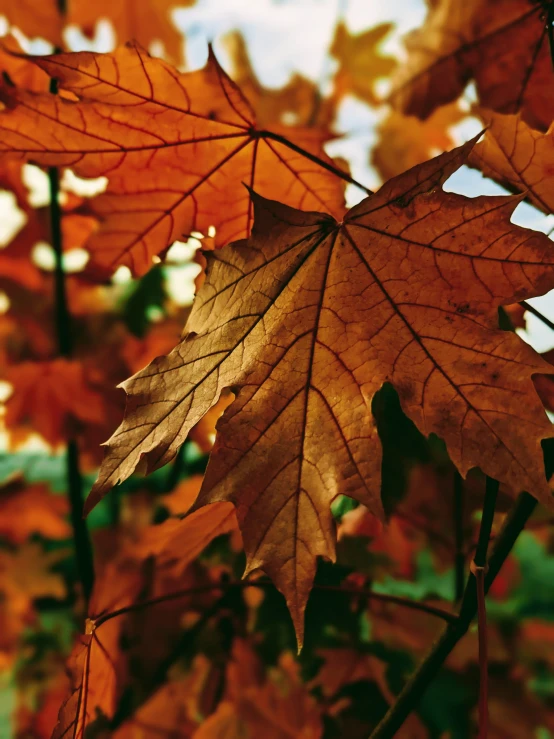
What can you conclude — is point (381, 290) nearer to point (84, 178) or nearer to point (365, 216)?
point (365, 216)

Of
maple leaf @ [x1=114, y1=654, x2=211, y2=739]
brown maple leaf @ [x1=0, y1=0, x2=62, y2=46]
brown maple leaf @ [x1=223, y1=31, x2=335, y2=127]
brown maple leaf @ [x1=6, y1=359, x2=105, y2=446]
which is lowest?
maple leaf @ [x1=114, y1=654, x2=211, y2=739]

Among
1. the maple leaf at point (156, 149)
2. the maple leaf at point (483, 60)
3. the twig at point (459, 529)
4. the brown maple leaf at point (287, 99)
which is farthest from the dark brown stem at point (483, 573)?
the brown maple leaf at point (287, 99)

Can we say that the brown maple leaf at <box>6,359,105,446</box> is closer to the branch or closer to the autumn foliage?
the autumn foliage

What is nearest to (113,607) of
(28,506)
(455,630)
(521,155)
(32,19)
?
(455,630)

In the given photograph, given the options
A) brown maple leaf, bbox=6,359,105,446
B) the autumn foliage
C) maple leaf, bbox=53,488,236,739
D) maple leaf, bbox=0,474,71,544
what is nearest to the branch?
the autumn foliage

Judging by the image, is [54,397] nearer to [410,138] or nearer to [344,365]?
[344,365]

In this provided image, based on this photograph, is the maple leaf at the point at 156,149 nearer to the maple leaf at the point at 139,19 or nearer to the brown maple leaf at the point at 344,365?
the brown maple leaf at the point at 344,365

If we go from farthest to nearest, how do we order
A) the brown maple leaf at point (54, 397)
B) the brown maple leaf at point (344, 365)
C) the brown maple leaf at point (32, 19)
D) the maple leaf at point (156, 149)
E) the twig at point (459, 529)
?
the brown maple leaf at point (54, 397), the brown maple leaf at point (32, 19), the twig at point (459, 529), the maple leaf at point (156, 149), the brown maple leaf at point (344, 365)
